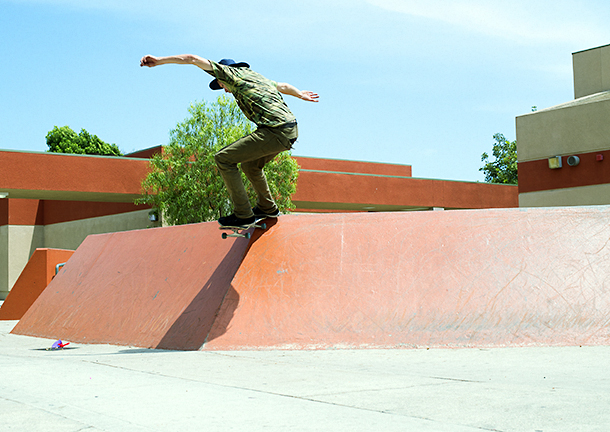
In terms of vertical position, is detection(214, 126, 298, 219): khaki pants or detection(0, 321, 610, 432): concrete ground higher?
detection(214, 126, 298, 219): khaki pants

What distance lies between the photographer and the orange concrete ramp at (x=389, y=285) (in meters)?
6.10

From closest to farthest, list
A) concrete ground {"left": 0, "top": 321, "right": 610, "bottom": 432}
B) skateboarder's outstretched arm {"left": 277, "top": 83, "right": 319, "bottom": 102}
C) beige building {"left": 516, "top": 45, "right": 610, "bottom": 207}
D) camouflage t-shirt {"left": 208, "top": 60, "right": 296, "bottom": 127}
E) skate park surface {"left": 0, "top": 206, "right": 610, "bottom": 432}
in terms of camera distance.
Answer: concrete ground {"left": 0, "top": 321, "right": 610, "bottom": 432} < skate park surface {"left": 0, "top": 206, "right": 610, "bottom": 432} < camouflage t-shirt {"left": 208, "top": 60, "right": 296, "bottom": 127} < skateboarder's outstretched arm {"left": 277, "top": 83, "right": 319, "bottom": 102} < beige building {"left": 516, "top": 45, "right": 610, "bottom": 207}

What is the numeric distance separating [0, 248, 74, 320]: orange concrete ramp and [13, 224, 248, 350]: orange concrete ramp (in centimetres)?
436

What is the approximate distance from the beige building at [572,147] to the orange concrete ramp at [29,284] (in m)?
16.6

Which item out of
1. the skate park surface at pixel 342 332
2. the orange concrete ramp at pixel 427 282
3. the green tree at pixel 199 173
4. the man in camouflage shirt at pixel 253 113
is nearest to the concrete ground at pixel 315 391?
the skate park surface at pixel 342 332

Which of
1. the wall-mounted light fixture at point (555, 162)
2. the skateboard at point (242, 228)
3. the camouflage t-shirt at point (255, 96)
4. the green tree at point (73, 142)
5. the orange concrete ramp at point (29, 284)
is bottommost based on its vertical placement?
the orange concrete ramp at point (29, 284)

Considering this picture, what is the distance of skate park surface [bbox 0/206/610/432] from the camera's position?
3.43 metres

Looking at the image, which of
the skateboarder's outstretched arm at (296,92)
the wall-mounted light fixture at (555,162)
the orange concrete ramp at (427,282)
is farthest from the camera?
the wall-mounted light fixture at (555,162)

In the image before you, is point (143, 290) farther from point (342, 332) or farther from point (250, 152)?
point (342, 332)

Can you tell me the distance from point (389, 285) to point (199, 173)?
1698 centimetres

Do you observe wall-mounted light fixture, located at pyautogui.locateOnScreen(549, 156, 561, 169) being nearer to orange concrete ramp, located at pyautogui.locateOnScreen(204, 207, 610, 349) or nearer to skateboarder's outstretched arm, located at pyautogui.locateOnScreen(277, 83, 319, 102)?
orange concrete ramp, located at pyautogui.locateOnScreen(204, 207, 610, 349)

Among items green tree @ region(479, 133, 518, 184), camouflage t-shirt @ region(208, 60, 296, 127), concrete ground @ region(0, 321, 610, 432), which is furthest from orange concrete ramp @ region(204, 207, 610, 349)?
green tree @ region(479, 133, 518, 184)

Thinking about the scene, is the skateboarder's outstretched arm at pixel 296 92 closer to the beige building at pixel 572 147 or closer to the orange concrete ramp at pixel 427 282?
the orange concrete ramp at pixel 427 282

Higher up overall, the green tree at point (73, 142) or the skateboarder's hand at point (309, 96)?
the green tree at point (73, 142)
